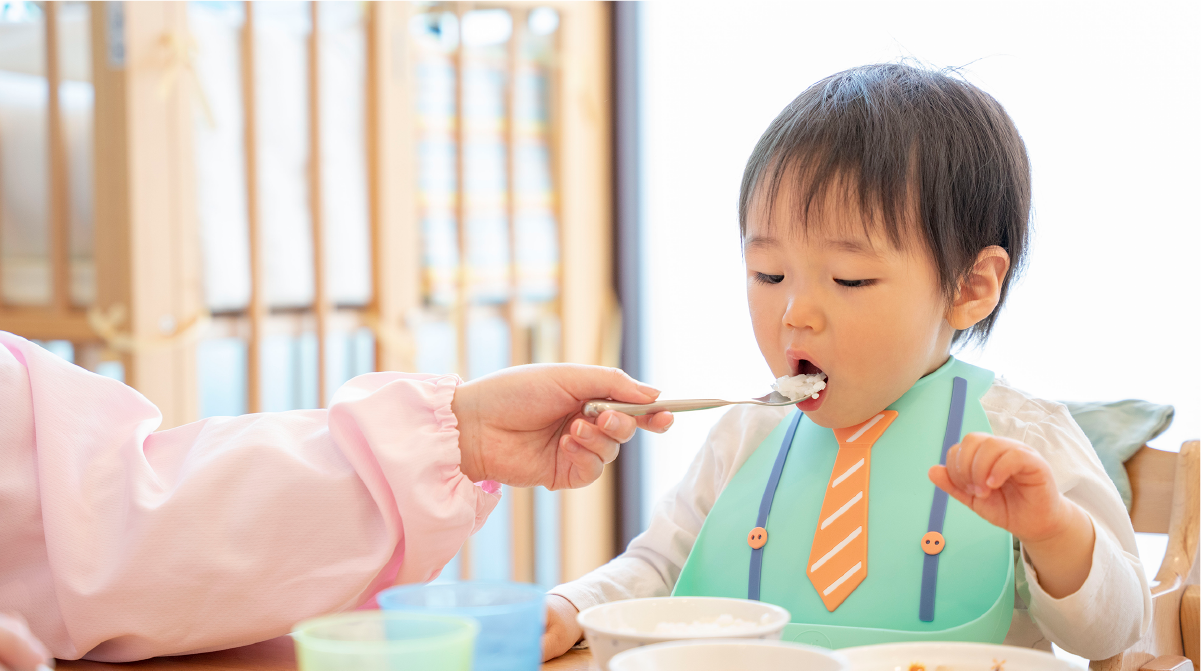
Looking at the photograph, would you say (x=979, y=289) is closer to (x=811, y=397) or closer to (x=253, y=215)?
(x=811, y=397)

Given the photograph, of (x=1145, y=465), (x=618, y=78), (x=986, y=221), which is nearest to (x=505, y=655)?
(x=986, y=221)

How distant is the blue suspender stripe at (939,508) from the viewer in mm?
884

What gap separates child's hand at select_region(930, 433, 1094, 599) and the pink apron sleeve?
0.37 m

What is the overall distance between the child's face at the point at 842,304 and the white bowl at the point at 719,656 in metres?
0.46

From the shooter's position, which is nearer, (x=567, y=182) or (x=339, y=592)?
(x=339, y=592)

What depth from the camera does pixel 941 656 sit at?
609 mm

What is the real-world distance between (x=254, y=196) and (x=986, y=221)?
65.3 inches

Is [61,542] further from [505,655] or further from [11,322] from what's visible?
[11,322]

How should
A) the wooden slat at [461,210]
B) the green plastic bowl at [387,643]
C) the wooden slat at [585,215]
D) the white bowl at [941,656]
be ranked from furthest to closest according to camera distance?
the wooden slat at [585,215]
the wooden slat at [461,210]
the white bowl at [941,656]
the green plastic bowl at [387,643]

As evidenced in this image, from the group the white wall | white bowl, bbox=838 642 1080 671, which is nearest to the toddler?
white bowl, bbox=838 642 1080 671

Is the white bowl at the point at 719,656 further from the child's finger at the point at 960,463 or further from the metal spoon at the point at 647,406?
the metal spoon at the point at 647,406

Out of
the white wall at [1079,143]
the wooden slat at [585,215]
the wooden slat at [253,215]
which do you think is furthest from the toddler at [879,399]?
the wooden slat at [585,215]

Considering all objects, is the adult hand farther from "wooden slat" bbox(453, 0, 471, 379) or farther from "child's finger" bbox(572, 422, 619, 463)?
"wooden slat" bbox(453, 0, 471, 379)

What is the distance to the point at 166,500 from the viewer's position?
2.42ft
